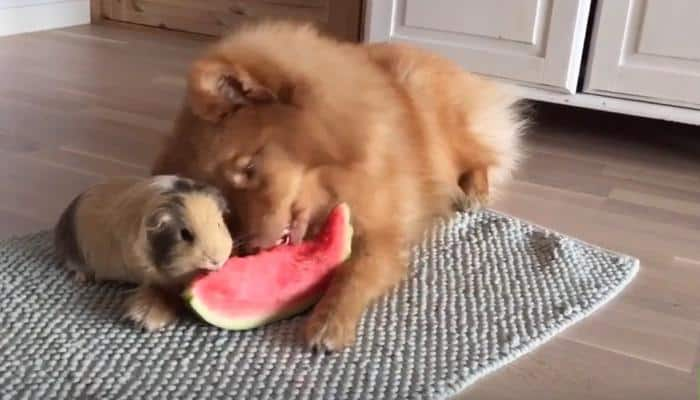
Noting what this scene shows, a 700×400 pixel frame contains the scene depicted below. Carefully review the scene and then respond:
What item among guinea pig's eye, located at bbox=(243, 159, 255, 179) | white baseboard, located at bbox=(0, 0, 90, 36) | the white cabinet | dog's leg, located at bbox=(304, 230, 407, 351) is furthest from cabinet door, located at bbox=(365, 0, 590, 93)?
white baseboard, located at bbox=(0, 0, 90, 36)

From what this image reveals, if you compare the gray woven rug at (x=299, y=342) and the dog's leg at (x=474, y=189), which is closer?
the gray woven rug at (x=299, y=342)

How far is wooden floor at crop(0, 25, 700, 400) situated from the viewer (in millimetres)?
1179

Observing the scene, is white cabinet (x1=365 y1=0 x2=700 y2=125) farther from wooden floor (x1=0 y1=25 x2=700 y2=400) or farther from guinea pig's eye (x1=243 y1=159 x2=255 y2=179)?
guinea pig's eye (x1=243 y1=159 x2=255 y2=179)

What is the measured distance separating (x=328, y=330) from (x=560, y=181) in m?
1.05

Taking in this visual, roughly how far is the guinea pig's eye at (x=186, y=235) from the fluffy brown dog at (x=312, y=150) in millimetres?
113

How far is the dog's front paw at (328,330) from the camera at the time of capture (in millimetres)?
1146

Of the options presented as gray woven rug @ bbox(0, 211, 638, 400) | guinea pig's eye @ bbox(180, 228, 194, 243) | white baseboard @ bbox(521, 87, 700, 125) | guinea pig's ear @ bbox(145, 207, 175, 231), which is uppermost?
white baseboard @ bbox(521, 87, 700, 125)

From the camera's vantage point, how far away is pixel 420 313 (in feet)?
4.16

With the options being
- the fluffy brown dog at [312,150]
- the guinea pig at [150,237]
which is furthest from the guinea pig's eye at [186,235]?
the fluffy brown dog at [312,150]

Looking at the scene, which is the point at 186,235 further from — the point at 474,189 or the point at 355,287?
the point at 474,189

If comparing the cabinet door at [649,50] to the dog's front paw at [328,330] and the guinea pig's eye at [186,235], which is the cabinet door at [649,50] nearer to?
the dog's front paw at [328,330]

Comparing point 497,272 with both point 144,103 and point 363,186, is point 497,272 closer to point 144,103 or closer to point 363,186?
point 363,186

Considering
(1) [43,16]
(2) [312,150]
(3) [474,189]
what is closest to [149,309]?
(2) [312,150]

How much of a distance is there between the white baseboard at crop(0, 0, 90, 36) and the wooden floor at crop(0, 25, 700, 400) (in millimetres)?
237
